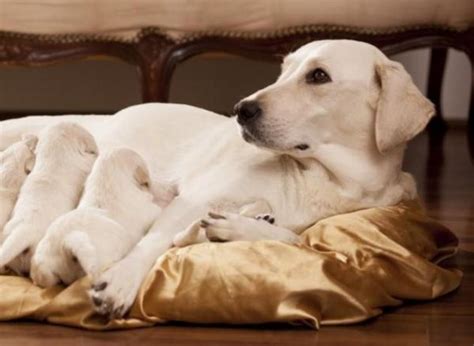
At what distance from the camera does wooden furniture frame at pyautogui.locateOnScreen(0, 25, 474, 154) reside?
13.4 ft

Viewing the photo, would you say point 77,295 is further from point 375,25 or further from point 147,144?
point 375,25

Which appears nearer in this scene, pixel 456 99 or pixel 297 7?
pixel 297 7

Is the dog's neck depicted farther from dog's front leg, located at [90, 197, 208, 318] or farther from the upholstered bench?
the upholstered bench

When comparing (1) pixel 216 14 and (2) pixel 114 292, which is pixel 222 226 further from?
(1) pixel 216 14

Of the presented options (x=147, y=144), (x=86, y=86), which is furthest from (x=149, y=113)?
(x=86, y=86)

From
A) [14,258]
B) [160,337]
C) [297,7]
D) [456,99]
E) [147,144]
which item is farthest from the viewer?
[456,99]

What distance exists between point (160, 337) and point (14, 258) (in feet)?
1.34

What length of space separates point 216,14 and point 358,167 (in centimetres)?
166

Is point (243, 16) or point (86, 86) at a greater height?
point (243, 16)

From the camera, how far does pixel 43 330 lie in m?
2.12

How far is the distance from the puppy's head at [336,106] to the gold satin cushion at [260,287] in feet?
0.86

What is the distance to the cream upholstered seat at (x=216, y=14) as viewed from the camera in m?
4.01

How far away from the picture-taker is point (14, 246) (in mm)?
2240

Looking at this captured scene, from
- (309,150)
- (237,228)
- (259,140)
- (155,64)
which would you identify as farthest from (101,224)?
(155,64)
